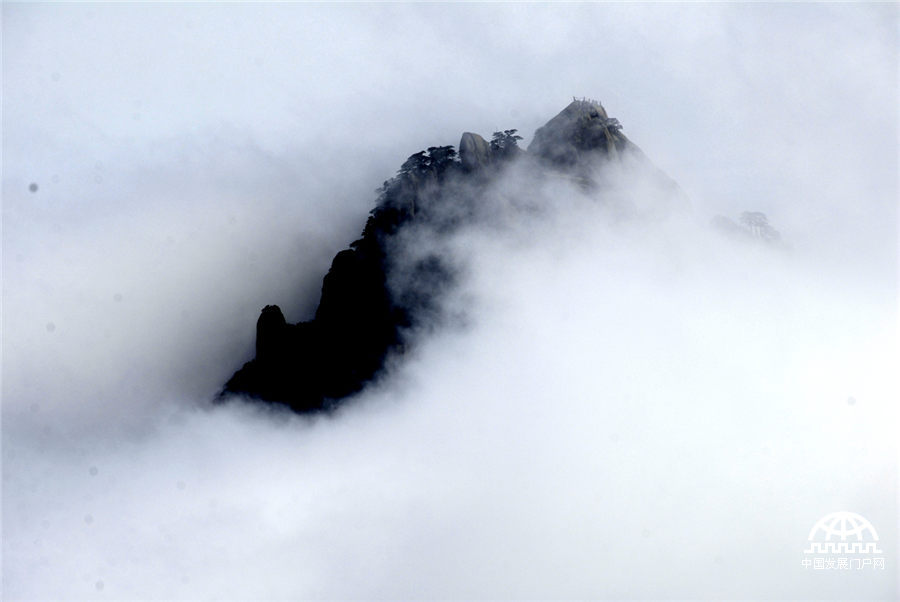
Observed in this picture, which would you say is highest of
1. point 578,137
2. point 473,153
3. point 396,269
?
point 578,137

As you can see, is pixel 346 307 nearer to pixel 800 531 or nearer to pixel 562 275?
pixel 562 275

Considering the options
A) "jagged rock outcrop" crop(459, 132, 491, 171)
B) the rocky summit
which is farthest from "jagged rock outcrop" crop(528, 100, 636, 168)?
"jagged rock outcrop" crop(459, 132, 491, 171)

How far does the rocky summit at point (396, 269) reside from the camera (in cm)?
11138

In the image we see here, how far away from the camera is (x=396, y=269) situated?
11369 cm

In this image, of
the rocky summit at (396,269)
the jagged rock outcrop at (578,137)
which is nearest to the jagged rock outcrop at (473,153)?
the rocky summit at (396,269)

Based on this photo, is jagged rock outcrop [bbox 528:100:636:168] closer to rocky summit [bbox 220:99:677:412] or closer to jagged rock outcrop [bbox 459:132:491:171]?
rocky summit [bbox 220:99:677:412]

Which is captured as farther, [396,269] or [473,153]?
[473,153]

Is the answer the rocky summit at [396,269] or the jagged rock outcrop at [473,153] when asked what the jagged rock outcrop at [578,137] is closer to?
the rocky summit at [396,269]

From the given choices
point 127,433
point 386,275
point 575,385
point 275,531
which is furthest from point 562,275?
point 127,433

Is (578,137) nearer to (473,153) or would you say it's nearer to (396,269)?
(473,153)

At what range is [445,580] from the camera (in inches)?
5561

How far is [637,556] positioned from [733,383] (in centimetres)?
4357

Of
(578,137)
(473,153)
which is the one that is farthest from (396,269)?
(578,137)

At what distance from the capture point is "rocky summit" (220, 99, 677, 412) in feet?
365
